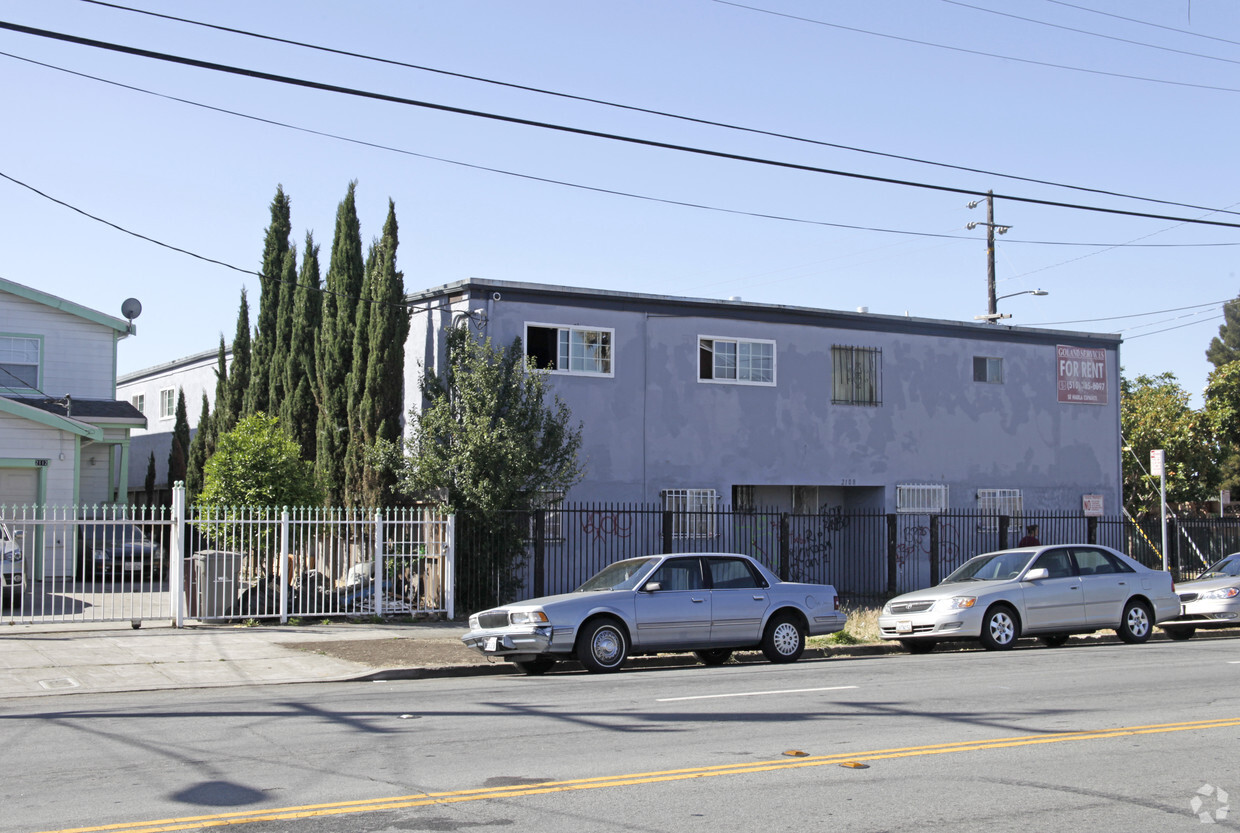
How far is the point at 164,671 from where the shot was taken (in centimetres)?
1428

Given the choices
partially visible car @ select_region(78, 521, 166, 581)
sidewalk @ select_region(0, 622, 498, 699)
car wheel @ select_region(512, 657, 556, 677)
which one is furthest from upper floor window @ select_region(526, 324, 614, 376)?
car wheel @ select_region(512, 657, 556, 677)

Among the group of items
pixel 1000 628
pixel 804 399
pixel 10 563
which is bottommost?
pixel 1000 628

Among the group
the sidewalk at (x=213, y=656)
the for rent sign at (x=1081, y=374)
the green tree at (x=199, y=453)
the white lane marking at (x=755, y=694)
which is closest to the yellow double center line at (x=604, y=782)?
the white lane marking at (x=755, y=694)

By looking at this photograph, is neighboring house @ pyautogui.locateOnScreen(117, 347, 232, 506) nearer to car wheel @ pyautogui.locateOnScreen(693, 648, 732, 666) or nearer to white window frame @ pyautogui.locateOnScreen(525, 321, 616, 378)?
white window frame @ pyautogui.locateOnScreen(525, 321, 616, 378)

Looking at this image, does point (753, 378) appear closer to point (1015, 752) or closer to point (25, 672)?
point (25, 672)

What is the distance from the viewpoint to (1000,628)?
1653 cm

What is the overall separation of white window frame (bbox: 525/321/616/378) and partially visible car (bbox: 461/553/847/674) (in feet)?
29.8

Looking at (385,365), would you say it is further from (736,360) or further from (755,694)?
(755,694)

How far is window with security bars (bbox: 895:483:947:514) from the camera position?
27781mm

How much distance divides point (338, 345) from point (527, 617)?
13783mm

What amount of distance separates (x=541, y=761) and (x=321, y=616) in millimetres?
11871

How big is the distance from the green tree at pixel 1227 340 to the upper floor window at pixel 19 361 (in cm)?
9288

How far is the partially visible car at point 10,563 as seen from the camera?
17672 millimetres

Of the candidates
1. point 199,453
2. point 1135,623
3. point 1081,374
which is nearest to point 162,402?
point 199,453
